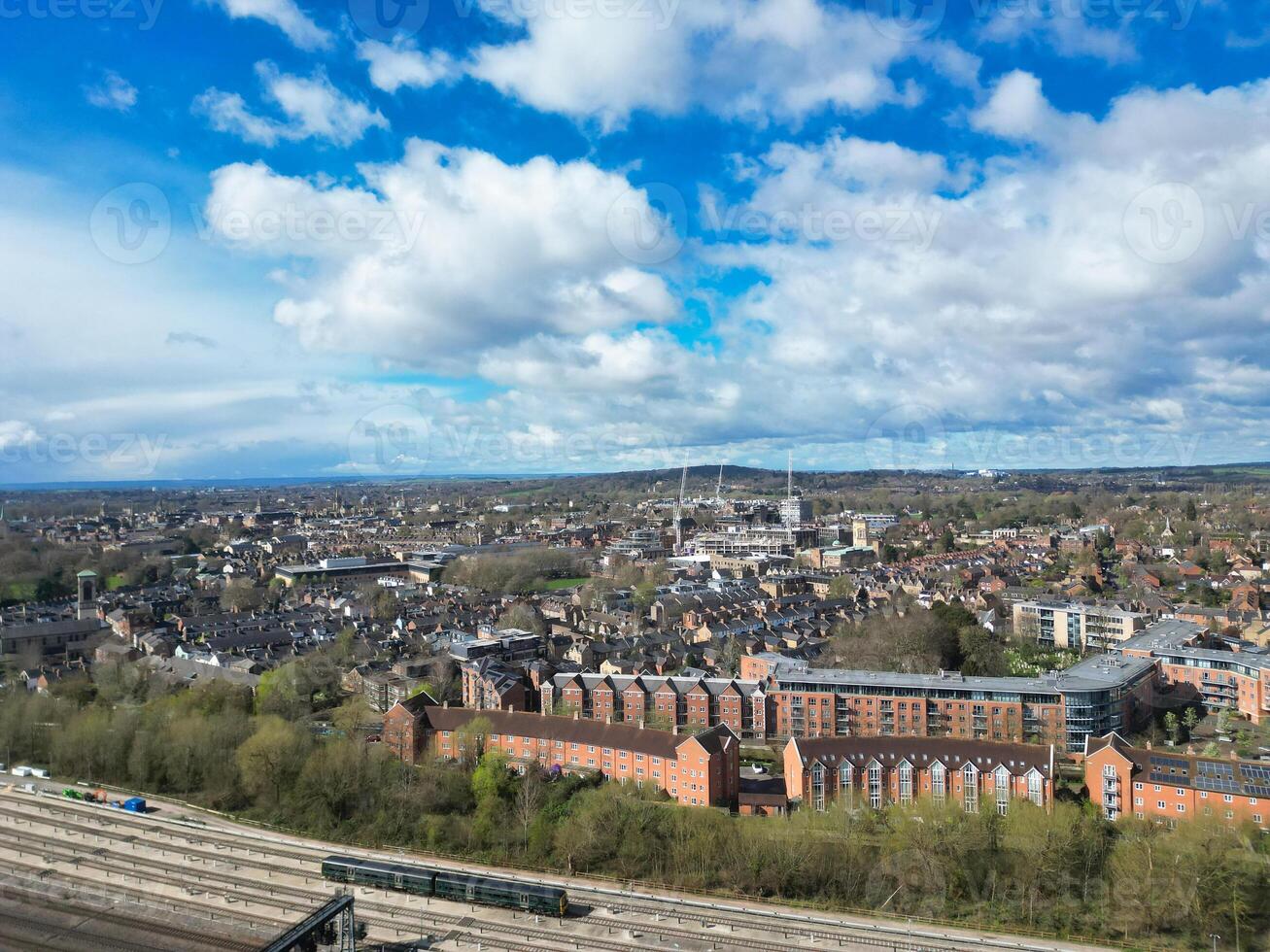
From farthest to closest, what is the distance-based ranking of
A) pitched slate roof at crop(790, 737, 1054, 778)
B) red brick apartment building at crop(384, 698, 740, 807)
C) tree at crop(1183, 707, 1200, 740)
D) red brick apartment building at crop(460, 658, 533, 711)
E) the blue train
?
red brick apartment building at crop(460, 658, 533, 711) < tree at crop(1183, 707, 1200, 740) < red brick apartment building at crop(384, 698, 740, 807) < pitched slate roof at crop(790, 737, 1054, 778) < the blue train

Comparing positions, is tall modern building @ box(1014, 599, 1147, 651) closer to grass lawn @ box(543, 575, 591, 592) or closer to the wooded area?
the wooded area

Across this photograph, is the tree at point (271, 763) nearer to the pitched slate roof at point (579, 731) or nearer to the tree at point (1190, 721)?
the pitched slate roof at point (579, 731)

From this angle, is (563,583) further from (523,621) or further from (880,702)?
(880,702)

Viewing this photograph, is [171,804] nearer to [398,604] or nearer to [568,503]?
[398,604]

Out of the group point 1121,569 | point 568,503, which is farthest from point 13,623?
point 568,503

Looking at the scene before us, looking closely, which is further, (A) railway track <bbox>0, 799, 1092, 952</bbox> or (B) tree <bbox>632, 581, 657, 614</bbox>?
(B) tree <bbox>632, 581, 657, 614</bbox>

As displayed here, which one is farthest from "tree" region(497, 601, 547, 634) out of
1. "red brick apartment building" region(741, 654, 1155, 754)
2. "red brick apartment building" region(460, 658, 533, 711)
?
"red brick apartment building" region(741, 654, 1155, 754)

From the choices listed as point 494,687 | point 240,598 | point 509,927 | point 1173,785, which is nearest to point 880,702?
point 1173,785
